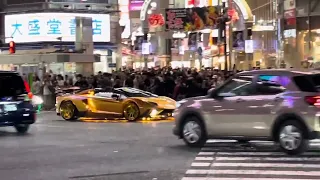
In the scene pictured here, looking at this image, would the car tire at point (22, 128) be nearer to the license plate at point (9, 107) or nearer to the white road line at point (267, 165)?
the license plate at point (9, 107)

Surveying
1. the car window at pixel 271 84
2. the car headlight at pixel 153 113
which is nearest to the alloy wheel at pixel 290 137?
the car window at pixel 271 84

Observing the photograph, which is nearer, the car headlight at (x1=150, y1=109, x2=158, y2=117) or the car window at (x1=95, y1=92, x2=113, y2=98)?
the car headlight at (x1=150, y1=109, x2=158, y2=117)

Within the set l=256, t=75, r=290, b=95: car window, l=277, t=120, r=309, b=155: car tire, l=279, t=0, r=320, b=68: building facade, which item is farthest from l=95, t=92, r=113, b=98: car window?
l=279, t=0, r=320, b=68: building facade

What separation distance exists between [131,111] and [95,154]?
8905 mm

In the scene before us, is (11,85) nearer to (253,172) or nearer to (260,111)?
(260,111)

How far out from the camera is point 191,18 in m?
36.6

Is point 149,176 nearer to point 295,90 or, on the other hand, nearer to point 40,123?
point 295,90

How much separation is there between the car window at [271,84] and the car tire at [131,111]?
918 centimetres

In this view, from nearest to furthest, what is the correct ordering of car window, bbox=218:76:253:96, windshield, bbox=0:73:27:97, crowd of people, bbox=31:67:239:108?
car window, bbox=218:76:253:96 < windshield, bbox=0:73:27:97 < crowd of people, bbox=31:67:239:108

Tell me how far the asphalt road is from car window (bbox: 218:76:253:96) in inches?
57.1

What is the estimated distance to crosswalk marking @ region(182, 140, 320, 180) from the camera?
9398 mm

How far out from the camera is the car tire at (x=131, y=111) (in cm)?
2102

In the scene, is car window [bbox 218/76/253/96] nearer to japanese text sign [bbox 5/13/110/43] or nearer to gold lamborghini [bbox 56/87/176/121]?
gold lamborghini [bbox 56/87/176/121]

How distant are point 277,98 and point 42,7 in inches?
1335
